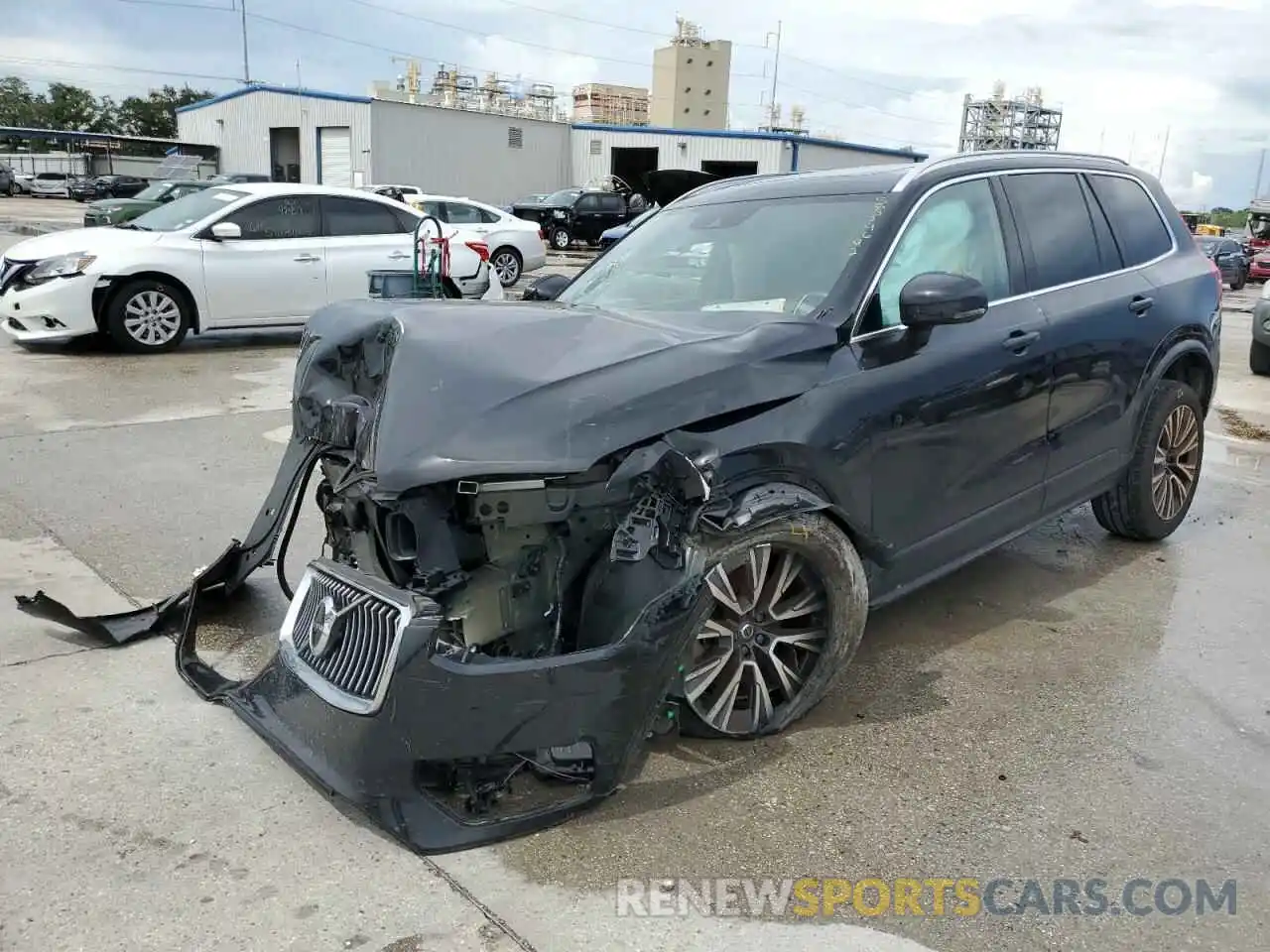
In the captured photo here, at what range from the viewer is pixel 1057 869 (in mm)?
2719

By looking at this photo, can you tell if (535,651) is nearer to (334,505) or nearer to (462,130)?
(334,505)

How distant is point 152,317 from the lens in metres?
9.85

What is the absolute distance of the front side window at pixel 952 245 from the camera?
11.9ft

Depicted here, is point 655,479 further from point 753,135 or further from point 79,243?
point 753,135

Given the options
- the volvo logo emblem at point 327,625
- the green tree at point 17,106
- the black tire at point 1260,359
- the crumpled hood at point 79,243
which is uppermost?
the green tree at point 17,106

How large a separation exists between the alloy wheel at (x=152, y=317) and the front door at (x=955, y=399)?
8279 millimetres

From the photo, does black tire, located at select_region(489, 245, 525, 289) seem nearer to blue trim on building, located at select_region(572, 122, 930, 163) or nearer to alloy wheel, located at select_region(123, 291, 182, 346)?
alloy wheel, located at select_region(123, 291, 182, 346)

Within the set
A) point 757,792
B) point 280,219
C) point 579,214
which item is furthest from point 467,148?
point 757,792

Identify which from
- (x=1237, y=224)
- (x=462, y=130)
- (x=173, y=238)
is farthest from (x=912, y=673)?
(x=1237, y=224)

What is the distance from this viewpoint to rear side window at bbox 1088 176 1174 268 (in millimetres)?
4816

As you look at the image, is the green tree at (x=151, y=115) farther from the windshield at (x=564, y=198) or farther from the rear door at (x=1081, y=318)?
the rear door at (x=1081, y=318)

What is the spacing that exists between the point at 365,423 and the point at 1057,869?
2269 millimetres

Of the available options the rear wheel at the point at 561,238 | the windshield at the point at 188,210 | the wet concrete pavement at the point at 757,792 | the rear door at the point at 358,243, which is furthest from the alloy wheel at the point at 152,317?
the rear wheel at the point at 561,238

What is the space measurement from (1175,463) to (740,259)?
2889mm
